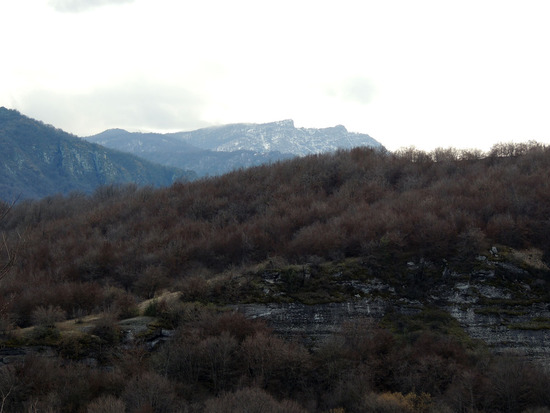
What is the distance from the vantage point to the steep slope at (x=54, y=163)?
136 m

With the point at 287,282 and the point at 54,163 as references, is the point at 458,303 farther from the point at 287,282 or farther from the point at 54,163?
the point at 54,163

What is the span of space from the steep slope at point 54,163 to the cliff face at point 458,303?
109 metres

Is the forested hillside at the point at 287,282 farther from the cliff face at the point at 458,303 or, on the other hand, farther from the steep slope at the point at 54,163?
the steep slope at the point at 54,163

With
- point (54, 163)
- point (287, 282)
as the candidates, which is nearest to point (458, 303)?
point (287, 282)

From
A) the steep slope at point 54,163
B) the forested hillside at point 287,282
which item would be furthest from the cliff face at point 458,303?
the steep slope at point 54,163

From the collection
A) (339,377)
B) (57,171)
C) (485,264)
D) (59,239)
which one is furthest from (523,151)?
(57,171)

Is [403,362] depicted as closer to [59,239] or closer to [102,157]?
[59,239]

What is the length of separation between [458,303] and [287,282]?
9778mm

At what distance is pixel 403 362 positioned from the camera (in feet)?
68.2

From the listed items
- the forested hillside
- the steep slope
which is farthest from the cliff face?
the steep slope

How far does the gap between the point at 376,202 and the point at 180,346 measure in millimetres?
20076

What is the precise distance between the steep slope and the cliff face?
359 ft

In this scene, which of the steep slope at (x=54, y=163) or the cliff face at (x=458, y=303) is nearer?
the cliff face at (x=458, y=303)

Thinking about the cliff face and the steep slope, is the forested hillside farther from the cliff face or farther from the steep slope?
the steep slope
